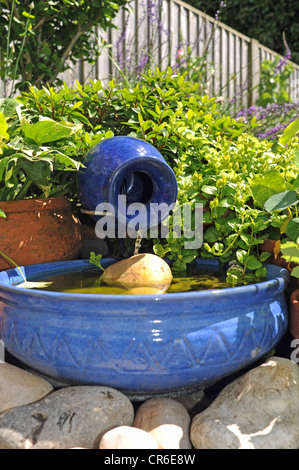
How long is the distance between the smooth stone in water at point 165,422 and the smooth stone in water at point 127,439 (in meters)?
0.05

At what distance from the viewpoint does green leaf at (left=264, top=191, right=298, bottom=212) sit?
1.57 m

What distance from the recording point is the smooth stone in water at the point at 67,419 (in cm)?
130

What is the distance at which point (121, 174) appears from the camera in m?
1.81

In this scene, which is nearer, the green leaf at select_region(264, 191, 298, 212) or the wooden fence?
the green leaf at select_region(264, 191, 298, 212)

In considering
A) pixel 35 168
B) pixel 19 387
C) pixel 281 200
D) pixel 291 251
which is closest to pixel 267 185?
pixel 281 200

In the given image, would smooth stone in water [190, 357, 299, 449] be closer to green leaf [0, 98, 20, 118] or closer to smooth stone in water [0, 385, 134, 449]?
smooth stone in water [0, 385, 134, 449]

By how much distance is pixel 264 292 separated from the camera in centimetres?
152

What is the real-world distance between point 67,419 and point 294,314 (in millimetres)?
908

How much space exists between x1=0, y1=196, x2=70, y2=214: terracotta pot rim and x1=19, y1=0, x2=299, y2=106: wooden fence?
4.75ft

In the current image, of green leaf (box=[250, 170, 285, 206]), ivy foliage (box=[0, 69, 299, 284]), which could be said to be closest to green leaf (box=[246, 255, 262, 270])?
ivy foliage (box=[0, 69, 299, 284])

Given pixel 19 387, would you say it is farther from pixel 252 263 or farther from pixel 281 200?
pixel 281 200

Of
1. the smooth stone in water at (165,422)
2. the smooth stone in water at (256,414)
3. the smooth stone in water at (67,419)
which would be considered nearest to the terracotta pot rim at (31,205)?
the smooth stone in water at (67,419)

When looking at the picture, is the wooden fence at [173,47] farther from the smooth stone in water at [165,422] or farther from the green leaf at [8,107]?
the smooth stone in water at [165,422]
